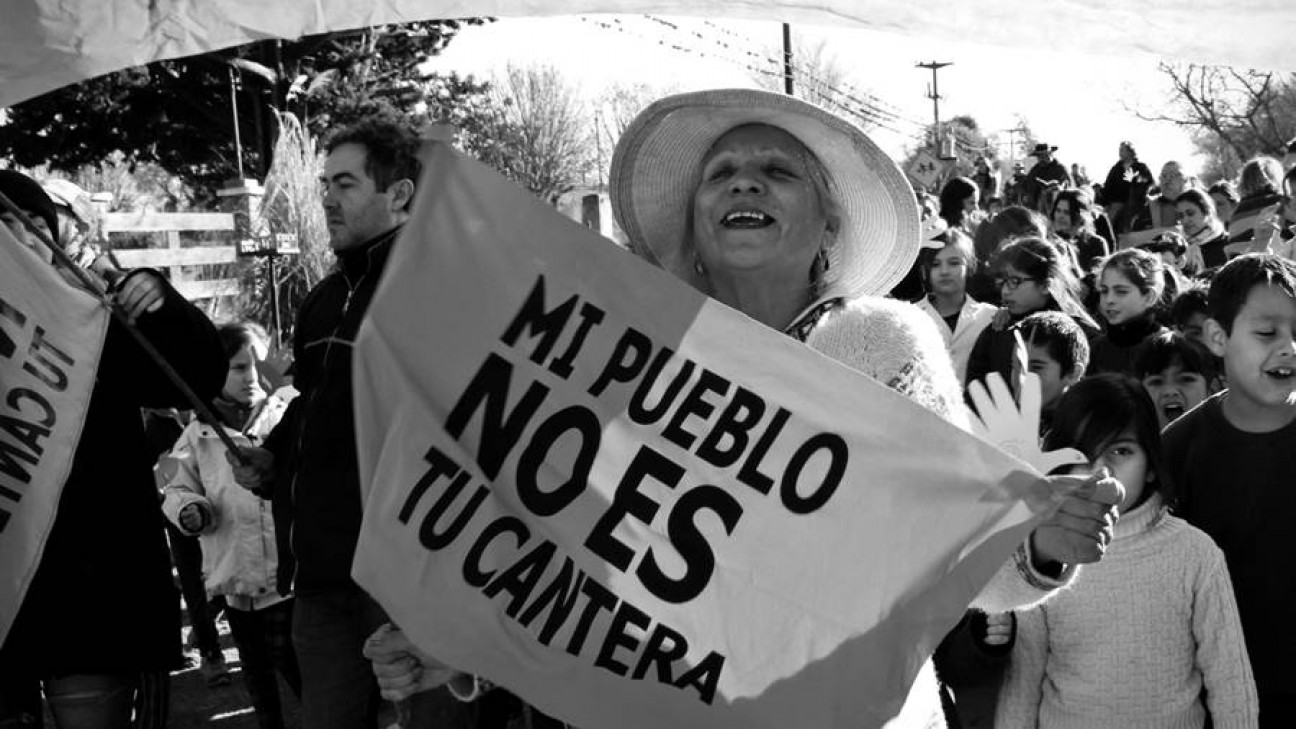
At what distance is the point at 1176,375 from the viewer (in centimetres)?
470

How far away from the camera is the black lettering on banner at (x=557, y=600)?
1939 millimetres

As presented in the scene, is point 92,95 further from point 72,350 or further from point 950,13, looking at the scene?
point 950,13

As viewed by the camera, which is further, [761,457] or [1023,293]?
[1023,293]

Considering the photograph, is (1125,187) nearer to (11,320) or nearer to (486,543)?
(11,320)

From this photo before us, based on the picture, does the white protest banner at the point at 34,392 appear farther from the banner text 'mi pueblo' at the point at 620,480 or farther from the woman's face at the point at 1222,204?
the woman's face at the point at 1222,204

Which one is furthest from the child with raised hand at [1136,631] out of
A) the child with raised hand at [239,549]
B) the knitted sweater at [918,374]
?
the child with raised hand at [239,549]

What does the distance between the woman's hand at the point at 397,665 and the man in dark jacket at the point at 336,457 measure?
114 cm

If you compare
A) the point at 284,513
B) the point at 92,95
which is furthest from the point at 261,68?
the point at 284,513

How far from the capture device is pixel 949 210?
404 inches

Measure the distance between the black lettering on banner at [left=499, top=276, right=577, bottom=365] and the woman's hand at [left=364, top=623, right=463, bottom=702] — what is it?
0.69 m

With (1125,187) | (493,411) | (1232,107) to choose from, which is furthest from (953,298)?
(1232,107)

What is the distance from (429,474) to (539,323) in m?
0.29

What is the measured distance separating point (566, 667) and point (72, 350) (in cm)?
195

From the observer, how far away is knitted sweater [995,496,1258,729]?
2910 millimetres
